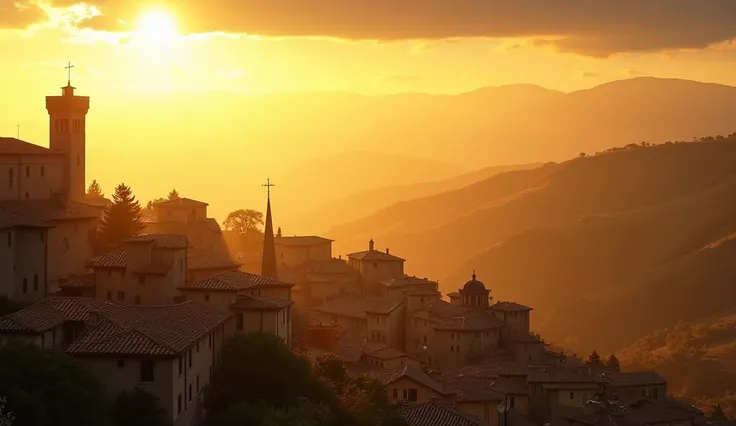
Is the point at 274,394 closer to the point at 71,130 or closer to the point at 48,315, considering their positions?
the point at 48,315

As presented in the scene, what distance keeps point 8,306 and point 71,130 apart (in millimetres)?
29166

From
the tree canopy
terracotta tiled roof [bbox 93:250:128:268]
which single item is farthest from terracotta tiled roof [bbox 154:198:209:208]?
the tree canopy

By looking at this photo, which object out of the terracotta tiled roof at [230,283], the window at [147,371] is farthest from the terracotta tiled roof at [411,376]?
the window at [147,371]

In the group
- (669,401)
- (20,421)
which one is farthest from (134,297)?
(669,401)

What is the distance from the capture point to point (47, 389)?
45.9m

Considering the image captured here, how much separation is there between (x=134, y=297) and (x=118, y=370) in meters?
16.2

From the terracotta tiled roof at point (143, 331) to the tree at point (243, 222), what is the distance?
234ft

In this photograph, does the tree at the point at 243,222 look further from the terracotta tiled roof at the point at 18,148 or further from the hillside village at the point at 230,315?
the terracotta tiled roof at the point at 18,148

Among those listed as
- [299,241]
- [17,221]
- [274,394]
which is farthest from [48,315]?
[299,241]

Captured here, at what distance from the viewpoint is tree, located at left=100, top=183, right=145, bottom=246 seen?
7977cm

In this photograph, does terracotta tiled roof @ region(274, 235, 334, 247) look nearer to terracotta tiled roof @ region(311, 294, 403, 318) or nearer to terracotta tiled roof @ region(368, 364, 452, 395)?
terracotta tiled roof @ region(311, 294, 403, 318)

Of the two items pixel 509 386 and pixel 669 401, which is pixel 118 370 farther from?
pixel 669 401

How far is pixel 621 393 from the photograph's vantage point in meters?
99.9

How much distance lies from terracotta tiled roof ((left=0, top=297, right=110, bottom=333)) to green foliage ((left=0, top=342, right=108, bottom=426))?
3419mm
